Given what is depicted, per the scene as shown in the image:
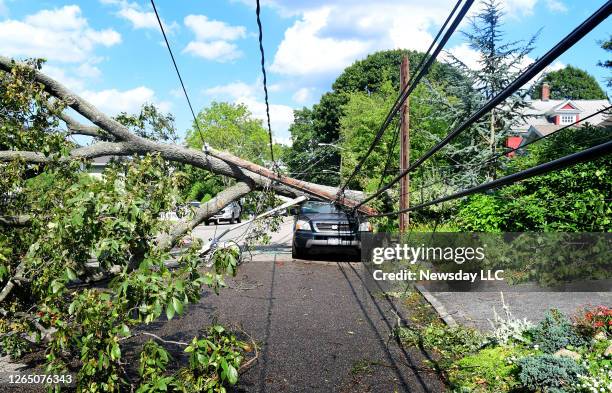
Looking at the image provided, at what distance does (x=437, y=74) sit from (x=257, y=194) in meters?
33.7

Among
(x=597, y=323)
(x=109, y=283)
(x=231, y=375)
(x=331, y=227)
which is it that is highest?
(x=331, y=227)

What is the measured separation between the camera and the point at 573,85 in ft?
212

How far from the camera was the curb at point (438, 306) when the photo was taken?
315 inches

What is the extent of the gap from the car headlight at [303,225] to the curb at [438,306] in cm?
469

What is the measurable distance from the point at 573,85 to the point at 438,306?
64771 mm

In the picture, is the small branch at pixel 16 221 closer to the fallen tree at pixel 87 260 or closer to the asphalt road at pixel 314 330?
the fallen tree at pixel 87 260

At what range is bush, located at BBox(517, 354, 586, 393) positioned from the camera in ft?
15.6

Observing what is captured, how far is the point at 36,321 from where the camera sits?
18.7ft

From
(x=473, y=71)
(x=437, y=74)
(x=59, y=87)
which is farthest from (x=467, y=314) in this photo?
(x=437, y=74)

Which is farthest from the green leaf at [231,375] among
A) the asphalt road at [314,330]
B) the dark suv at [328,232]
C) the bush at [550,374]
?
the dark suv at [328,232]

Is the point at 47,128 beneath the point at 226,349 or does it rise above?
above

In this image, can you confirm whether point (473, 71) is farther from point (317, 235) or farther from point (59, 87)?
point (59, 87)

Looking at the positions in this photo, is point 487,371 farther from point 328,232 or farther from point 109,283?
point 328,232

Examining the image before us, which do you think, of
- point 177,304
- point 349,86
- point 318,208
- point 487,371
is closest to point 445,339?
point 487,371
